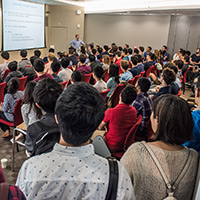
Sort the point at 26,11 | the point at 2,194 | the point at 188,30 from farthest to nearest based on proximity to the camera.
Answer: the point at 188,30 < the point at 26,11 < the point at 2,194

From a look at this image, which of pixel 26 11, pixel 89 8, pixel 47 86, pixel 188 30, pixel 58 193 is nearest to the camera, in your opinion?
pixel 58 193

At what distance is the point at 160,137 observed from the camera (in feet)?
4.29

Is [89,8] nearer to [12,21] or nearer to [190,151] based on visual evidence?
[12,21]

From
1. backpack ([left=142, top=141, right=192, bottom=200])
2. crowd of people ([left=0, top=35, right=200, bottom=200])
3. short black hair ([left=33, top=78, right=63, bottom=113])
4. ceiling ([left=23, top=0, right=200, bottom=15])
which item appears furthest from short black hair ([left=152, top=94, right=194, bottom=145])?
ceiling ([left=23, top=0, right=200, bottom=15])

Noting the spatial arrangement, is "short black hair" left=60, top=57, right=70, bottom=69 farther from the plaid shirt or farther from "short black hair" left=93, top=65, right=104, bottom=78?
the plaid shirt

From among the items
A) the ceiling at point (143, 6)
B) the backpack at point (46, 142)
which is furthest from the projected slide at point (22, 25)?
the backpack at point (46, 142)

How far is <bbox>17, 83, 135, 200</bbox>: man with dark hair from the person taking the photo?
0.87 metres

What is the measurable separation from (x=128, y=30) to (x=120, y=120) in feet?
41.5

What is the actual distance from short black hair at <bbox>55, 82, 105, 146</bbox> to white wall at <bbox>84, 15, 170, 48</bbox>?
540 inches

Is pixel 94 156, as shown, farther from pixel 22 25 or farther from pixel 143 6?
pixel 143 6

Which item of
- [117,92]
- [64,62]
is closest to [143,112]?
[117,92]

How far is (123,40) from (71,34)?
12.4ft

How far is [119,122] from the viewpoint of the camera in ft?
8.41

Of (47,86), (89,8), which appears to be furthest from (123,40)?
(47,86)
